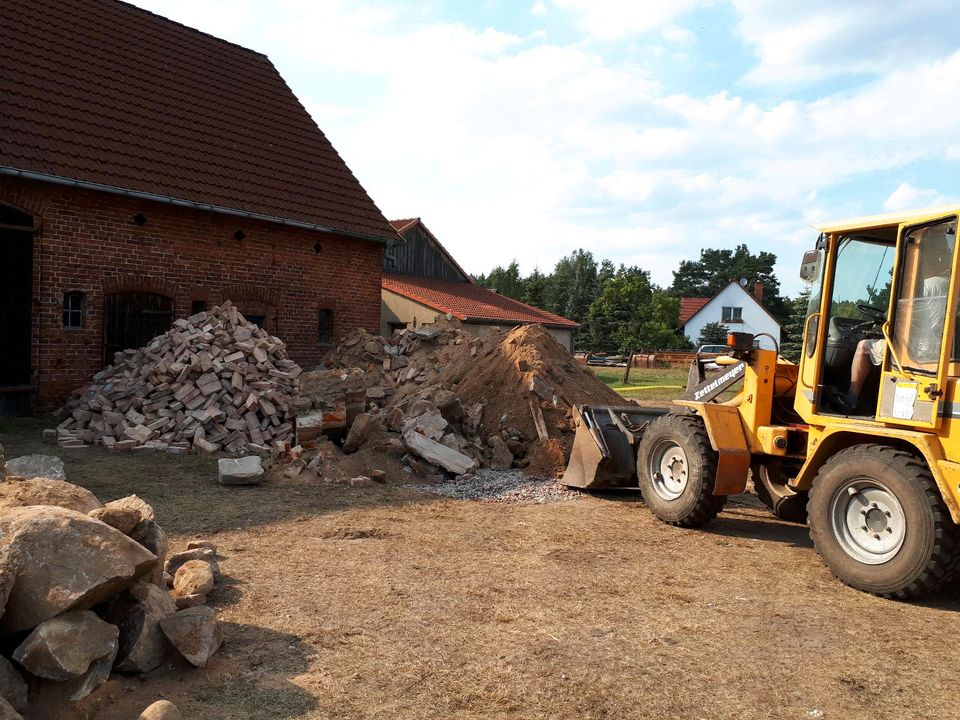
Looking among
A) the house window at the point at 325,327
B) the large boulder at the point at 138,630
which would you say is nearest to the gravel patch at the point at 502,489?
the large boulder at the point at 138,630

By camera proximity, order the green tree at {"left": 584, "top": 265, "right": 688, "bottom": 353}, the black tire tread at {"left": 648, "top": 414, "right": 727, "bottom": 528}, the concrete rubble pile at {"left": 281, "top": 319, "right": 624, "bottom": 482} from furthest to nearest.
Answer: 1. the green tree at {"left": 584, "top": 265, "right": 688, "bottom": 353}
2. the concrete rubble pile at {"left": 281, "top": 319, "right": 624, "bottom": 482}
3. the black tire tread at {"left": 648, "top": 414, "right": 727, "bottom": 528}

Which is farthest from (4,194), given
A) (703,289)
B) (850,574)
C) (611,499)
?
(703,289)

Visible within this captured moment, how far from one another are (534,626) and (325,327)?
45.5 feet

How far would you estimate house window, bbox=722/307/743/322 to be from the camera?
186ft

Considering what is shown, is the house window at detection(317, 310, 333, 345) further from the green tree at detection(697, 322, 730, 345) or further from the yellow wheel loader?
the green tree at detection(697, 322, 730, 345)

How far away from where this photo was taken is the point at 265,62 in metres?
20.1

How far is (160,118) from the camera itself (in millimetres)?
15445

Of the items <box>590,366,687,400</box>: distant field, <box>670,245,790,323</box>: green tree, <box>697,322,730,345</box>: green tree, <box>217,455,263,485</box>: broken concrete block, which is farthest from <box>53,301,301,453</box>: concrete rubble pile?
<box>670,245,790,323</box>: green tree

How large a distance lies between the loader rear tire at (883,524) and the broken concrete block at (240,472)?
5.92m

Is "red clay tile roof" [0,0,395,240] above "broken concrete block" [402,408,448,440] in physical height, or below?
above

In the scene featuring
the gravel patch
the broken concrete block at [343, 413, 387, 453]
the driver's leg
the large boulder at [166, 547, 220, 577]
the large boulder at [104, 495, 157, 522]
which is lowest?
the gravel patch

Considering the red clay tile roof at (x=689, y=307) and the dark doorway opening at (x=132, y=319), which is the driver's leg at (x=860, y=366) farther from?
the red clay tile roof at (x=689, y=307)

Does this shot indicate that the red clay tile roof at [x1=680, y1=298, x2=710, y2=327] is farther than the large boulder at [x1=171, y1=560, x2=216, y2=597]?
Yes

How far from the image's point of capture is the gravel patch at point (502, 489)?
9070 millimetres
